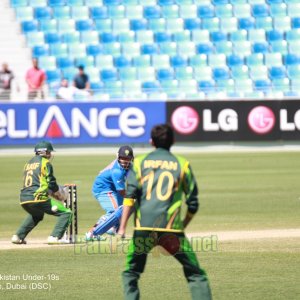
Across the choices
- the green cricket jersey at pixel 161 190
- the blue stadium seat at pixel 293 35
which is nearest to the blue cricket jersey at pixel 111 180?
the green cricket jersey at pixel 161 190

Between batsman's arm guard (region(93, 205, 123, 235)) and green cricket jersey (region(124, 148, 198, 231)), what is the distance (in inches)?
207

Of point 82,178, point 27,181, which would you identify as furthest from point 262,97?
point 27,181

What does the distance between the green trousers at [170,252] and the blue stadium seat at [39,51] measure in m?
25.8

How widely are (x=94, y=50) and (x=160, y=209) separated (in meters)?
25.5

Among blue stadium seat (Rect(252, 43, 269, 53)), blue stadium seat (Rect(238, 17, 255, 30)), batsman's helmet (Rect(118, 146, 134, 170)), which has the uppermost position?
blue stadium seat (Rect(238, 17, 255, 30))

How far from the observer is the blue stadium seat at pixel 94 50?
33.3 metres

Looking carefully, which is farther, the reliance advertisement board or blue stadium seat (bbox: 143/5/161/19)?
blue stadium seat (bbox: 143/5/161/19)

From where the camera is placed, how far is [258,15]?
33500 millimetres

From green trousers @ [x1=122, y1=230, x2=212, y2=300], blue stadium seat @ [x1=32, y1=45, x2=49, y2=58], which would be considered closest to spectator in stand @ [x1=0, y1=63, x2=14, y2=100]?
blue stadium seat @ [x1=32, y1=45, x2=49, y2=58]

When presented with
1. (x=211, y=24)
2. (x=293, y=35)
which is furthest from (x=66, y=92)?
(x=293, y=35)

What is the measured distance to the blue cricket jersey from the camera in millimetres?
13945

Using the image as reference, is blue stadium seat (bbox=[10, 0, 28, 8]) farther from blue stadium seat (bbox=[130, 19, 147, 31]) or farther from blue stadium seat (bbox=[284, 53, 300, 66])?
blue stadium seat (bbox=[284, 53, 300, 66])

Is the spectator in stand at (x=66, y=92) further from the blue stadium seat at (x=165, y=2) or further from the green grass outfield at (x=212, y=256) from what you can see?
the green grass outfield at (x=212, y=256)

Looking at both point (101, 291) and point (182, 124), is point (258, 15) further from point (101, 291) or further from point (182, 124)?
point (101, 291)
